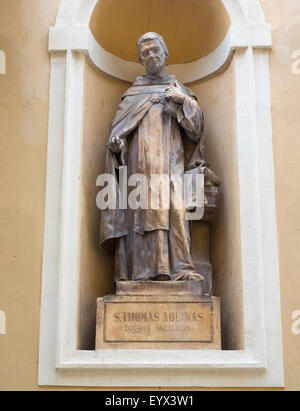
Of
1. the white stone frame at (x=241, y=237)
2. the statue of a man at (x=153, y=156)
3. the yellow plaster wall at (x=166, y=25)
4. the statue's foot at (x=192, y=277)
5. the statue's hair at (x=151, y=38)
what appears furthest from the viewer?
the yellow plaster wall at (x=166, y=25)

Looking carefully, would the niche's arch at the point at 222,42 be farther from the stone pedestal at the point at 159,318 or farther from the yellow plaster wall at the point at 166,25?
the stone pedestal at the point at 159,318

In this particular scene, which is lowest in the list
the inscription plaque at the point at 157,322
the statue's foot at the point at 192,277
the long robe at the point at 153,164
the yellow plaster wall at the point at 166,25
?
the inscription plaque at the point at 157,322

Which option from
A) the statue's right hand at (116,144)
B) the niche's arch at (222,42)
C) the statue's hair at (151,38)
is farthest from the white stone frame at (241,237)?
the statue's hair at (151,38)

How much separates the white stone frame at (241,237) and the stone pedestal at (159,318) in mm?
92

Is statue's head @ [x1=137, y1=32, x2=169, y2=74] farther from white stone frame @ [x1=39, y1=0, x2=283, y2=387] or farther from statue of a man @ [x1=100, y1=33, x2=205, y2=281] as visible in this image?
white stone frame @ [x1=39, y1=0, x2=283, y2=387]

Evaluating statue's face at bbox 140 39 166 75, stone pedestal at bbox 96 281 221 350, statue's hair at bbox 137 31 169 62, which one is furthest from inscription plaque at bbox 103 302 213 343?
statue's hair at bbox 137 31 169 62

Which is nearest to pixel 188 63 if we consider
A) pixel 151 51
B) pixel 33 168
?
pixel 151 51

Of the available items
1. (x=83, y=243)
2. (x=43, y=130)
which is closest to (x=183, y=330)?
(x=83, y=243)

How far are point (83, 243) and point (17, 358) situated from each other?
943mm

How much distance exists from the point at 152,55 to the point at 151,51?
0.03 meters

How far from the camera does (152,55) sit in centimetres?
623

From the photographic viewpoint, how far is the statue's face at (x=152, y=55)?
6.23 meters

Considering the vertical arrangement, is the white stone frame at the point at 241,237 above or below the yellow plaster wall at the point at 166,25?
below

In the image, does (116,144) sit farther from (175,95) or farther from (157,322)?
(157,322)
